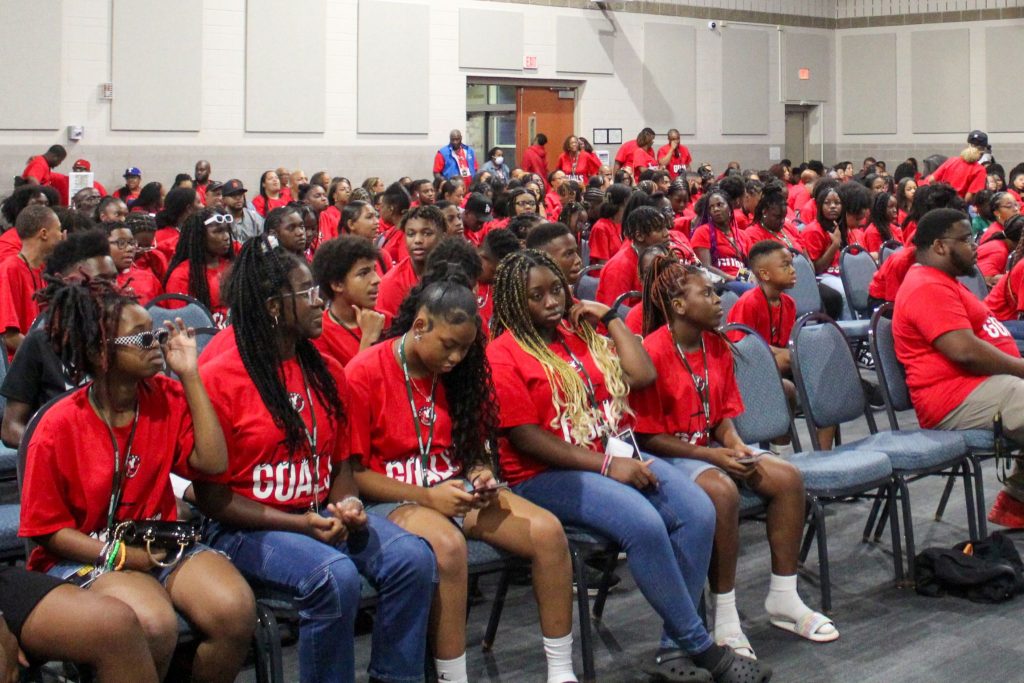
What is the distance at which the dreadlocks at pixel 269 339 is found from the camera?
3.11 metres

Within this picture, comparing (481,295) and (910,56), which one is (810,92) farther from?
(481,295)

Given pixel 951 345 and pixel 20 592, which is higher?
pixel 951 345

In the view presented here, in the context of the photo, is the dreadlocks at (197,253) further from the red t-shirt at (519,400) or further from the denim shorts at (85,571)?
the denim shorts at (85,571)

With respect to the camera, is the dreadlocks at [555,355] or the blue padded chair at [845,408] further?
the blue padded chair at [845,408]

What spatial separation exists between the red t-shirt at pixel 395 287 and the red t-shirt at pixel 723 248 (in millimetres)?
3075

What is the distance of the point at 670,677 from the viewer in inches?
136

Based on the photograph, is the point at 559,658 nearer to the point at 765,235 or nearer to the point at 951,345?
the point at 951,345

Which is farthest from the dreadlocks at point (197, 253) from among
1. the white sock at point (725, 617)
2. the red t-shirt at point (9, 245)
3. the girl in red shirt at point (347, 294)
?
the white sock at point (725, 617)

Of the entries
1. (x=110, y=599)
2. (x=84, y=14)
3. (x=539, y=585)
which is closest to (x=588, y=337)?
(x=539, y=585)

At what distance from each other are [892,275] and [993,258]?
42.5 inches

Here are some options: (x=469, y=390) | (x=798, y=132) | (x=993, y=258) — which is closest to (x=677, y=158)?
(x=798, y=132)

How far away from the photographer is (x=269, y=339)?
10.5 feet

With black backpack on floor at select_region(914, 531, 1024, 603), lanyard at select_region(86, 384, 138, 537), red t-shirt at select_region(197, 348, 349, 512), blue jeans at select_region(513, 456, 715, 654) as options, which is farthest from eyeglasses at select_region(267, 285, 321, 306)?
black backpack on floor at select_region(914, 531, 1024, 603)

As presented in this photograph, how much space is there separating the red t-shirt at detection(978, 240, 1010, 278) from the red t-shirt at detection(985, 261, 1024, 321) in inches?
38.2
